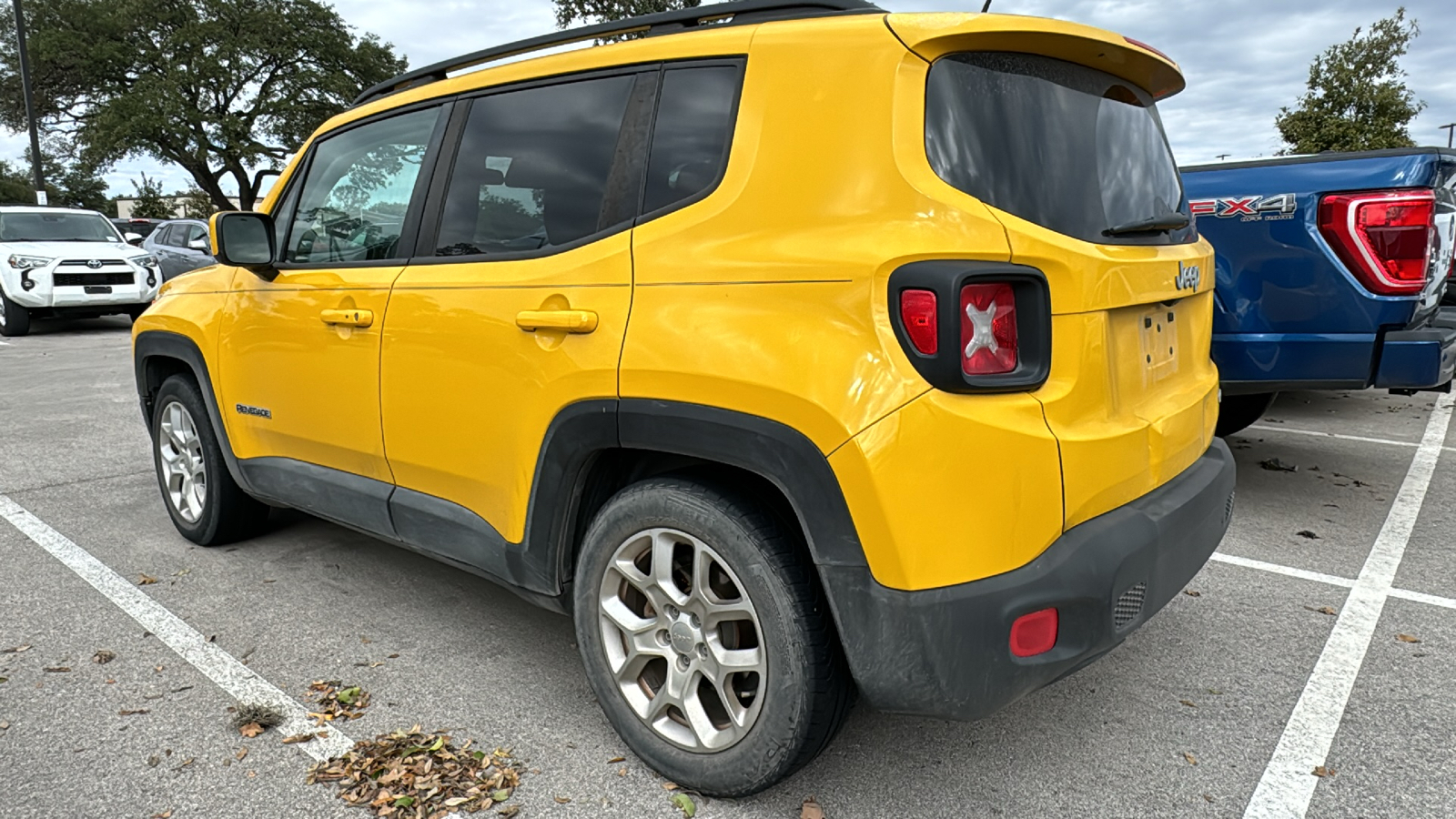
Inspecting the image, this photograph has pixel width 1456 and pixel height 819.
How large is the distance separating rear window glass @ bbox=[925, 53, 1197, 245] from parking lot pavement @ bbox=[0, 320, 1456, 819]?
1.38 m

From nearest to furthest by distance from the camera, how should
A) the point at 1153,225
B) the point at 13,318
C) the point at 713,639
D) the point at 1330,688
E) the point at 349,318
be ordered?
1. the point at 713,639
2. the point at 1153,225
3. the point at 1330,688
4. the point at 349,318
5. the point at 13,318

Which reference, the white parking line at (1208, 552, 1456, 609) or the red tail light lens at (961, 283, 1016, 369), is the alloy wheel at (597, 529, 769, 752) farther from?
the white parking line at (1208, 552, 1456, 609)

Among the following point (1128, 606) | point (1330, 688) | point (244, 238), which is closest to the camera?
point (1128, 606)

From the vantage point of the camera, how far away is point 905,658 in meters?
1.99

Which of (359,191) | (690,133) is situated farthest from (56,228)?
(690,133)

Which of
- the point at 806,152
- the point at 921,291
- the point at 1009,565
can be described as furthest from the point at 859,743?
the point at 806,152

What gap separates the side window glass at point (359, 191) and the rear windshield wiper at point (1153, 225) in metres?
2.12

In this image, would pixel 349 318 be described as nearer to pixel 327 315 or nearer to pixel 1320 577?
pixel 327 315

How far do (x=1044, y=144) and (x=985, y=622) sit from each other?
3.56 ft

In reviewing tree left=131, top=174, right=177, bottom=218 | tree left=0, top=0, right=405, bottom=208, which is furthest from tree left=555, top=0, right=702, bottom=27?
tree left=131, top=174, right=177, bottom=218

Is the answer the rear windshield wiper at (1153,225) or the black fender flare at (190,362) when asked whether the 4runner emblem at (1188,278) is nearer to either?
the rear windshield wiper at (1153,225)

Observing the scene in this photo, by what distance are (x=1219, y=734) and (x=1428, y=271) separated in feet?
8.51

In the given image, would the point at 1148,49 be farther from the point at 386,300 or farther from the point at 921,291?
the point at 386,300

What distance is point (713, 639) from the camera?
7.55 feet
